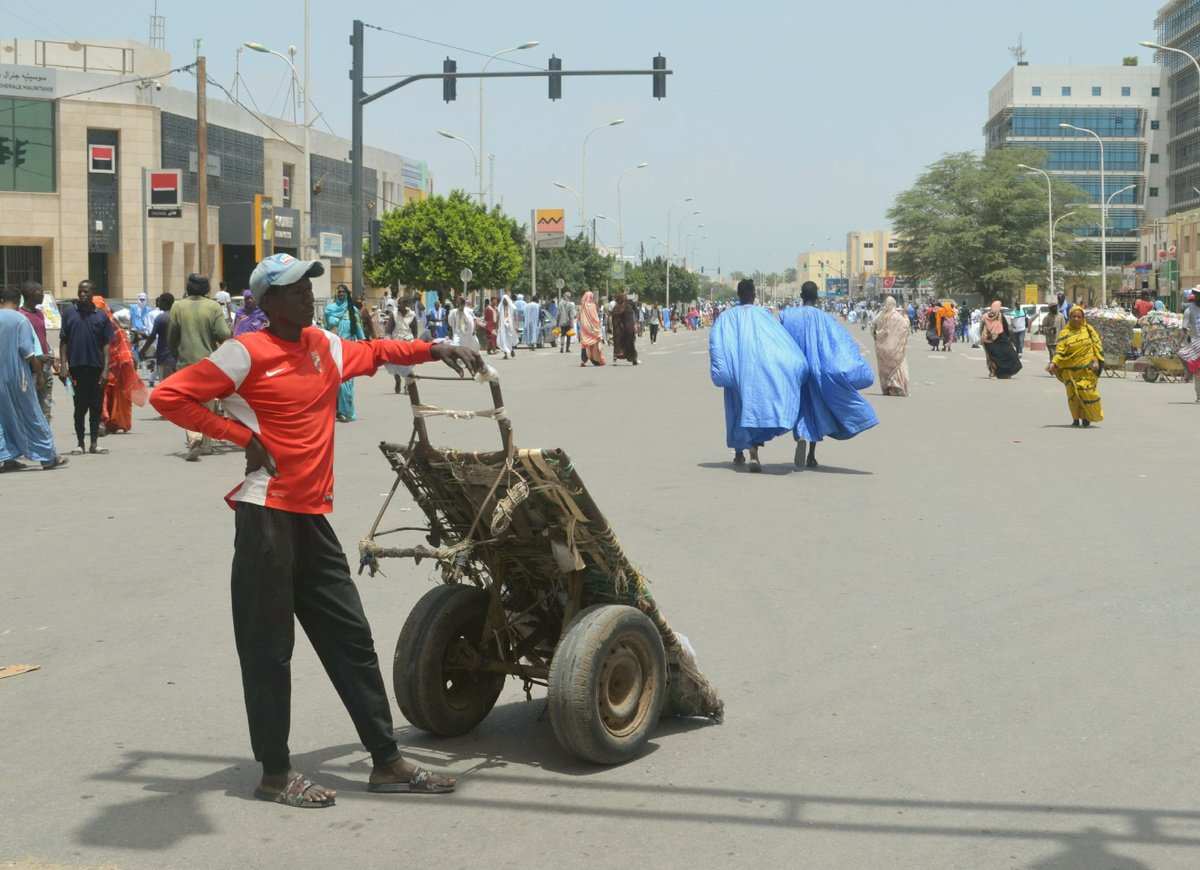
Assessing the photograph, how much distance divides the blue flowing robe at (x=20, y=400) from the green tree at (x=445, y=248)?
57.1m

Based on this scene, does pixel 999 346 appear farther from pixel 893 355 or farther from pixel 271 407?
pixel 271 407

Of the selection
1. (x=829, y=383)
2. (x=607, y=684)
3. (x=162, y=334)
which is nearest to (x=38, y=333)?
(x=162, y=334)

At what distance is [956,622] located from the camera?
269 inches

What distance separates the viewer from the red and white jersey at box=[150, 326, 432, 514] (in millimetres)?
4242

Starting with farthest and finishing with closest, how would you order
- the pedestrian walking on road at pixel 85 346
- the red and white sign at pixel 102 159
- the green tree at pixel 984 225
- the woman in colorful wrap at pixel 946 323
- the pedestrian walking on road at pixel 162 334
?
the green tree at pixel 984 225, the red and white sign at pixel 102 159, the woman in colorful wrap at pixel 946 323, the pedestrian walking on road at pixel 162 334, the pedestrian walking on road at pixel 85 346

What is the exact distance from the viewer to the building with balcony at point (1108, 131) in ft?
417

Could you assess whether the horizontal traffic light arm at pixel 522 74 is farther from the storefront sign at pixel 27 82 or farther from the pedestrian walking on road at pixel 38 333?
the storefront sign at pixel 27 82

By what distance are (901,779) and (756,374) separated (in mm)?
8472

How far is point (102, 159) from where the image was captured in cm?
5662

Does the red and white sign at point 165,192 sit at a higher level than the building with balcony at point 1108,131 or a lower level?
lower

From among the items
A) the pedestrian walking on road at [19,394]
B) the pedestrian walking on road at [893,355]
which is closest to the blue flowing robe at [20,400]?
the pedestrian walking on road at [19,394]

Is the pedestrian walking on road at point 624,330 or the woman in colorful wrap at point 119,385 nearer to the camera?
the woman in colorful wrap at point 119,385

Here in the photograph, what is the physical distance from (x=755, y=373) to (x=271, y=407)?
8.88m

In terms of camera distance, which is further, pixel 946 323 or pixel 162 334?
pixel 946 323
